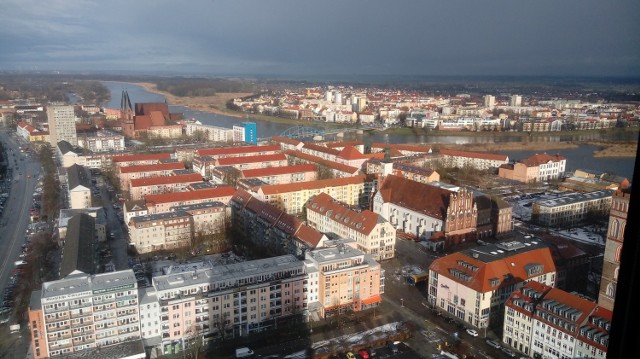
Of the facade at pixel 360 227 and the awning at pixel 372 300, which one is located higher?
the facade at pixel 360 227

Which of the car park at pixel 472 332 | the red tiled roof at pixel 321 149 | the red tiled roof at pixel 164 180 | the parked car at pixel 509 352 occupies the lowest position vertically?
the parked car at pixel 509 352

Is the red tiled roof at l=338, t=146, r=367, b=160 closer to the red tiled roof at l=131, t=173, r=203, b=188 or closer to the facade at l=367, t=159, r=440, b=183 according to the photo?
the facade at l=367, t=159, r=440, b=183

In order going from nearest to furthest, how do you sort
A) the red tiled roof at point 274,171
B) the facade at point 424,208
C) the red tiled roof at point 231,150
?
1. the facade at point 424,208
2. the red tiled roof at point 274,171
3. the red tiled roof at point 231,150

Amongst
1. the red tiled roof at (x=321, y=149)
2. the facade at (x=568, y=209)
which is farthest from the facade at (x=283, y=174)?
the facade at (x=568, y=209)

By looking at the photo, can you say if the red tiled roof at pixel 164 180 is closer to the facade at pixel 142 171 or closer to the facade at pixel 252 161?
the facade at pixel 142 171

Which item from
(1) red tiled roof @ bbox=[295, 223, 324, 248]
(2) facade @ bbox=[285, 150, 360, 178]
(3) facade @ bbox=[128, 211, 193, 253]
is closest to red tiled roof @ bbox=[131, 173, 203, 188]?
(3) facade @ bbox=[128, 211, 193, 253]

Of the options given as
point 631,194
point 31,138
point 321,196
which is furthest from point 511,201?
point 31,138
